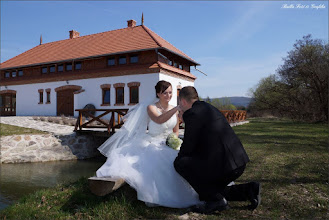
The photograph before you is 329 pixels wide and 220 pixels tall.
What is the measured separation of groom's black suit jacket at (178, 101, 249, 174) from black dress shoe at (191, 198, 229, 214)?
1.64 ft

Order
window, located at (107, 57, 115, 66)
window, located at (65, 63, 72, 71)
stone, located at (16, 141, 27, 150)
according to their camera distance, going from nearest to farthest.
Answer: stone, located at (16, 141, 27, 150) < window, located at (107, 57, 115, 66) < window, located at (65, 63, 72, 71)

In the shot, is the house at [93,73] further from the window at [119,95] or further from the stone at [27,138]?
the stone at [27,138]

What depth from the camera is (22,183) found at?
746 centimetres

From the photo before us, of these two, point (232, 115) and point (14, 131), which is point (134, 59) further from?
point (14, 131)

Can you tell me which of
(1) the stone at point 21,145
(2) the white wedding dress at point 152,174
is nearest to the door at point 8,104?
(1) the stone at point 21,145

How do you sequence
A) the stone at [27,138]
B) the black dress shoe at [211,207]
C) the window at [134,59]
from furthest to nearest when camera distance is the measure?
the window at [134,59] → the stone at [27,138] → the black dress shoe at [211,207]

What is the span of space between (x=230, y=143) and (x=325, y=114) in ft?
80.3

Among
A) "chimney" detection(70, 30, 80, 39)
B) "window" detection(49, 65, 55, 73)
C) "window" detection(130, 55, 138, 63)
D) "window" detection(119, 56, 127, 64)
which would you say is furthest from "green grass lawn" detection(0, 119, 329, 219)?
"chimney" detection(70, 30, 80, 39)

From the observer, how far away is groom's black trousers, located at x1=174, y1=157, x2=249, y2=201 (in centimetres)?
294

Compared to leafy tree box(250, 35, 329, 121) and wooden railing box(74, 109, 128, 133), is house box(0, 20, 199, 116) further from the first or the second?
leafy tree box(250, 35, 329, 121)

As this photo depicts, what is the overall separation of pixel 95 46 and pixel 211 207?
22.0 m

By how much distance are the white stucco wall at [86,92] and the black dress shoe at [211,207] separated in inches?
624

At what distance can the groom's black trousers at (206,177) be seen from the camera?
2.94 metres

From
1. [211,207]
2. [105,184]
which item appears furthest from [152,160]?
[211,207]
